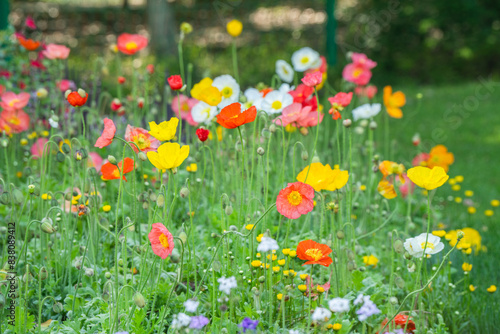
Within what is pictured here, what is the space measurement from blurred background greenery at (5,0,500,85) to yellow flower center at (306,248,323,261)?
613 cm

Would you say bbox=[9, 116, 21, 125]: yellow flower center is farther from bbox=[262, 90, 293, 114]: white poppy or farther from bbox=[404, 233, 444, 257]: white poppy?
bbox=[404, 233, 444, 257]: white poppy

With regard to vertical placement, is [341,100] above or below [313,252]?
above

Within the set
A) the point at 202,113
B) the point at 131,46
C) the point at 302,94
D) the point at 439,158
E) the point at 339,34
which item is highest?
the point at 131,46

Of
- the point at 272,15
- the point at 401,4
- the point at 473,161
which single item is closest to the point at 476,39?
the point at 401,4

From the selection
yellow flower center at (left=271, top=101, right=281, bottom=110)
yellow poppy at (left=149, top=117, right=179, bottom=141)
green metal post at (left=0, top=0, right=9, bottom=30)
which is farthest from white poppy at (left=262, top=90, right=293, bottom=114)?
green metal post at (left=0, top=0, right=9, bottom=30)

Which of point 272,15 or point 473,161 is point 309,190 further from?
point 272,15

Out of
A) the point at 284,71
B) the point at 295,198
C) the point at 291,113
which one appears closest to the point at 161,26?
the point at 284,71

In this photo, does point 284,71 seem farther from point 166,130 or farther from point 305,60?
point 166,130

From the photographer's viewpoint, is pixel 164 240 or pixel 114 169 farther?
pixel 114 169

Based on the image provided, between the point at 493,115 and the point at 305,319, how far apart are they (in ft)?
15.2

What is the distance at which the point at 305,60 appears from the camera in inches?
101

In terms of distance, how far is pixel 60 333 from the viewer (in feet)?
5.07

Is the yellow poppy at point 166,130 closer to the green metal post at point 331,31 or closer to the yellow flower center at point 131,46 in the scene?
the yellow flower center at point 131,46

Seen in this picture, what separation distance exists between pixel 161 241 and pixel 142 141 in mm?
382
